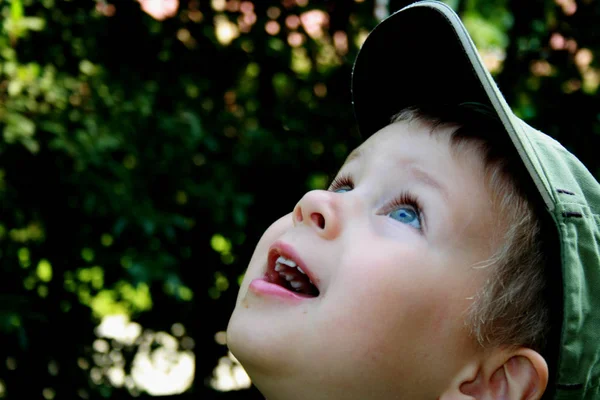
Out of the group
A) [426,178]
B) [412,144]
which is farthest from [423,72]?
[426,178]

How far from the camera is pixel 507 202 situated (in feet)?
4.87

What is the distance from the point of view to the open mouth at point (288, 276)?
4.87ft

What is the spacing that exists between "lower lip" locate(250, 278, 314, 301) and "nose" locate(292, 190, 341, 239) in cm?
14

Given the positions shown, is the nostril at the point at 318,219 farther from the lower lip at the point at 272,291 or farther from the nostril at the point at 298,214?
the lower lip at the point at 272,291

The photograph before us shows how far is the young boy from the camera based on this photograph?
1.39 m

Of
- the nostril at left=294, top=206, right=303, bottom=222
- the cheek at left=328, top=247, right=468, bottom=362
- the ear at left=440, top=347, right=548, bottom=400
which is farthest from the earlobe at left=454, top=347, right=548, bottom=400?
the nostril at left=294, top=206, right=303, bottom=222

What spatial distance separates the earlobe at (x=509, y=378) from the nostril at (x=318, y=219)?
44 cm

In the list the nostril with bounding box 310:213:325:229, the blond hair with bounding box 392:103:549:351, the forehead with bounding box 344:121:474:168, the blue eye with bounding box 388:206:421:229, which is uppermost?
the forehead with bounding box 344:121:474:168

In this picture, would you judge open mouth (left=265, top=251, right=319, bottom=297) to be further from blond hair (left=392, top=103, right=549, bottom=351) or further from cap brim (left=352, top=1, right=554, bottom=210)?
cap brim (left=352, top=1, right=554, bottom=210)

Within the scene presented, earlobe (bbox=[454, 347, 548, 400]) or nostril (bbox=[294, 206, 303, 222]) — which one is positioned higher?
nostril (bbox=[294, 206, 303, 222])

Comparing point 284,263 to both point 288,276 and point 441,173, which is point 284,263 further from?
point 441,173

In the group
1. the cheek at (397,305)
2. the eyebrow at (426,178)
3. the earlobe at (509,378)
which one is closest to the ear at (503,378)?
the earlobe at (509,378)

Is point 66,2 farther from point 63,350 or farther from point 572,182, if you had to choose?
point 572,182

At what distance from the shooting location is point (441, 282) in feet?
4.63
